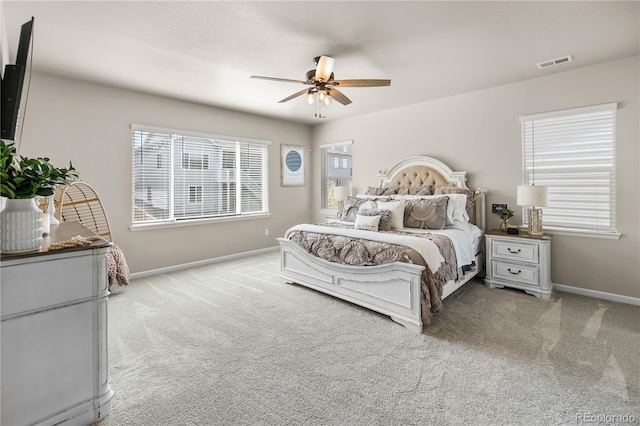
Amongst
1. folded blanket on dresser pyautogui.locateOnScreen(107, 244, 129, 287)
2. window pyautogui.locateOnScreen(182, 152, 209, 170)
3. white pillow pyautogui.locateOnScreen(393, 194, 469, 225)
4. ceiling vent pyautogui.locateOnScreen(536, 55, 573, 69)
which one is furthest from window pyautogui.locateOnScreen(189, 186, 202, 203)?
ceiling vent pyautogui.locateOnScreen(536, 55, 573, 69)

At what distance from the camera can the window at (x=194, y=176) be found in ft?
14.5

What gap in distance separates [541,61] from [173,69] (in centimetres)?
405

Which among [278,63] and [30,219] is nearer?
[30,219]

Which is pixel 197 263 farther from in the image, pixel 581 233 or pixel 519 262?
pixel 581 233

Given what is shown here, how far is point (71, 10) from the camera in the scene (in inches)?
91.5

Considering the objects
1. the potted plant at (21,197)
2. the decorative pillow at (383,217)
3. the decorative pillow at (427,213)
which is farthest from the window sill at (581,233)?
the potted plant at (21,197)

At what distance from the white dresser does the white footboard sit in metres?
2.15

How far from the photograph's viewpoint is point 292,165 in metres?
6.32

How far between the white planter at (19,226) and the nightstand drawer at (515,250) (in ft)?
14.0

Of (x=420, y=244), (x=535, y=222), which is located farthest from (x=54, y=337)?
(x=535, y=222)

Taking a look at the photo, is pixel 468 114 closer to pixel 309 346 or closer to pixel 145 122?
pixel 309 346

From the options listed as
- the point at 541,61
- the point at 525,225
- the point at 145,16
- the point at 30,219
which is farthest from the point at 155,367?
the point at 541,61

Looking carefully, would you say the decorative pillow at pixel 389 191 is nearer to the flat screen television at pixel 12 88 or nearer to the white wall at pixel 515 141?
the white wall at pixel 515 141

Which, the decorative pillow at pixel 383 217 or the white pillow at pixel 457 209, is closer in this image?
the decorative pillow at pixel 383 217
